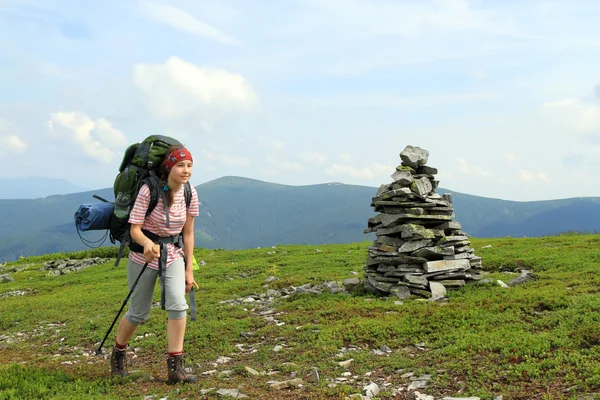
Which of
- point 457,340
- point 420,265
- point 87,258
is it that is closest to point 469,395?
point 457,340

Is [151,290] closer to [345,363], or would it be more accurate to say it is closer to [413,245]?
[345,363]

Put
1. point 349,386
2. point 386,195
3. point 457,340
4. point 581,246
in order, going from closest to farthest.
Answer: point 349,386 → point 457,340 → point 386,195 → point 581,246

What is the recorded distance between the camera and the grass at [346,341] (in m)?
7.48

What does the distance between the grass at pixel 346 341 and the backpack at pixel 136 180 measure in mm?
2727

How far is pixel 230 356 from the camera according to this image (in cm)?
1010

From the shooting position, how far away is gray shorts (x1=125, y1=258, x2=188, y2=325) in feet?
26.0

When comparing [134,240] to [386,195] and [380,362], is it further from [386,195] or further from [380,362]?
[386,195]

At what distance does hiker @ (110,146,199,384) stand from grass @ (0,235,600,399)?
87 centimetres

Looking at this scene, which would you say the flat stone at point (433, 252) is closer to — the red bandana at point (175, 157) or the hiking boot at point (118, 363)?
the red bandana at point (175, 157)

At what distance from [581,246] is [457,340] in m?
16.0

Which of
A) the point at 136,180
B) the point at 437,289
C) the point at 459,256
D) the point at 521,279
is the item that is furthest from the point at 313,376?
the point at 521,279

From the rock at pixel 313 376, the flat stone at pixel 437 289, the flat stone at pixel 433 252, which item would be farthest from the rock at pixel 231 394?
the flat stone at pixel 433 252

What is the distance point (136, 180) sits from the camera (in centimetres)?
799

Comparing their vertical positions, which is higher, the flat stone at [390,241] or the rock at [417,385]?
the flat stone at [390,241]
